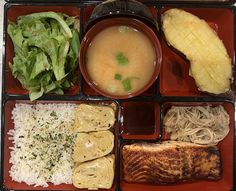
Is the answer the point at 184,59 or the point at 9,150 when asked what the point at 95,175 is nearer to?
the point at 9,150

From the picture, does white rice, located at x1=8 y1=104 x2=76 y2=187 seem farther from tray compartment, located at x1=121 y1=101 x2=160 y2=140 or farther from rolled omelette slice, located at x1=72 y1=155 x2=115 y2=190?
tray compartment, located at x1=121 y1=101 x2=160 y2=140

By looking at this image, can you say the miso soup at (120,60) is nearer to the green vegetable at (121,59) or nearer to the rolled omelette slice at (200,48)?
the green vegetable at (121,59)

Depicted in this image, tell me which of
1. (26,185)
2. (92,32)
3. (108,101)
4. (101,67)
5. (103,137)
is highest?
(92,32)

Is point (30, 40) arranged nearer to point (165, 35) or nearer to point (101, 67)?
point (101, 67)

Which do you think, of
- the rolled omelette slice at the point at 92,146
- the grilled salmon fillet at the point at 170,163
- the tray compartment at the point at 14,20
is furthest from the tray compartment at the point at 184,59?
the tray compartment at the point at 14,20

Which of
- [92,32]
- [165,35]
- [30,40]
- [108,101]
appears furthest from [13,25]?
[165,35]

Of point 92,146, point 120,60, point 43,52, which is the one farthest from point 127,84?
point 43,52
